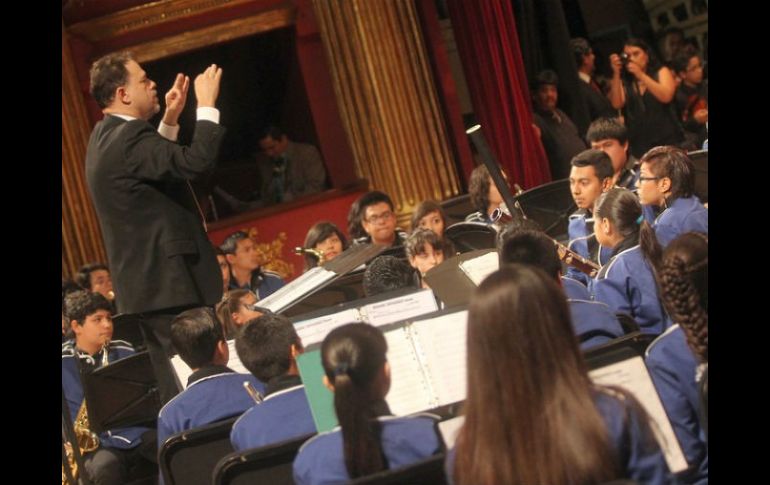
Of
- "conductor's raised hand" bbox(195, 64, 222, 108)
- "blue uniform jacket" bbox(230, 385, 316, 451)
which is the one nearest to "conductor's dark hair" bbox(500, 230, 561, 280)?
"blue uniform jacket" bbox(230, 385, 316, 451)

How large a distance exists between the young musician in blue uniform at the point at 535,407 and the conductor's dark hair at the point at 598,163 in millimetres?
2769

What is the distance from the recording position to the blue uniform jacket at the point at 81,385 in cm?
448

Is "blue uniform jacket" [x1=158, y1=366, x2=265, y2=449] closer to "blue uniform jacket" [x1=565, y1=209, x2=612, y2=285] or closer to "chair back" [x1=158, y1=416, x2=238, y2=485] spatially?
"chair back" [x1=158, y1=416, x2=238, y2=485]

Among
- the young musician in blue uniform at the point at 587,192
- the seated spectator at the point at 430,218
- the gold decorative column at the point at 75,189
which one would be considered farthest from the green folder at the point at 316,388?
the gold decorative column at the point at 75,189

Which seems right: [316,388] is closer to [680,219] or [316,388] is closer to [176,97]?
[176,97]

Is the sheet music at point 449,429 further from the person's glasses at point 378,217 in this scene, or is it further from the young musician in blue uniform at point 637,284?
the person's glasses at point 378,217

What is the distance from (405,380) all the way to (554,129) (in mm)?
4852

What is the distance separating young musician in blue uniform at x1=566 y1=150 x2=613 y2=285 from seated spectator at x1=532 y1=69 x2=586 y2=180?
7.54ft

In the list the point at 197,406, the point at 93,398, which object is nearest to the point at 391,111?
the point at 93,398

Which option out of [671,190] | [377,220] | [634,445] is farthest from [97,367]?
[634,445]

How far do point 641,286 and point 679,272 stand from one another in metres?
0.95

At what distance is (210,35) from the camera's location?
7531mm
